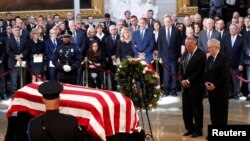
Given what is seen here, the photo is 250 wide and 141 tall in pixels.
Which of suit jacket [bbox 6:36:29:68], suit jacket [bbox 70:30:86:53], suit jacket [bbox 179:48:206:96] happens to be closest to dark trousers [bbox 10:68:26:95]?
suit jacket [bbox 6:36:29:68]

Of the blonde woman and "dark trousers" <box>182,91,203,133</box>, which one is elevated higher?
the blonde woman

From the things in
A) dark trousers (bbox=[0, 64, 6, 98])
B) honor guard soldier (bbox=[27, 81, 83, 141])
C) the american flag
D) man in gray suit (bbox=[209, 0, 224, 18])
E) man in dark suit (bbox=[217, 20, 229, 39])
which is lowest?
dark trousers (bbox=[0, 64, 6, 98])

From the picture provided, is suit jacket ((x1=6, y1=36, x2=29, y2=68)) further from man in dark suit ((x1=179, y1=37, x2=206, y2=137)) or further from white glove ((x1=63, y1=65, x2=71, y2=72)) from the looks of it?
man in dark suit ((x1=179, y1=37, x2=206, y2=137))

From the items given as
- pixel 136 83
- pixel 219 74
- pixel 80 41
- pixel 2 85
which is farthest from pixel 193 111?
pixel 2 85

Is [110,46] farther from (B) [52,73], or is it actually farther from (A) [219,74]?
(A) [219,74]

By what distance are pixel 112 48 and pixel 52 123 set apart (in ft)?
27.4

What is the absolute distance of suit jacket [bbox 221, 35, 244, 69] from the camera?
38.3ft

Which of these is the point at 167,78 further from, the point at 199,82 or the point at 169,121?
the point at 199,82

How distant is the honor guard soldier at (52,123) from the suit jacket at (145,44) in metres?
7.97

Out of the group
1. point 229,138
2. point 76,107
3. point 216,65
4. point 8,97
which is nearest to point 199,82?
point 216,65

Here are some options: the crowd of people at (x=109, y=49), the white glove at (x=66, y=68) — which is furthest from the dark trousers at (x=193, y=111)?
the white glove at (x=66, y=68)

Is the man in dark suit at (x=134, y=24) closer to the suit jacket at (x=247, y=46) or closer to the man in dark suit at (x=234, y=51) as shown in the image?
the man in dark suit at (x=234, y=51)

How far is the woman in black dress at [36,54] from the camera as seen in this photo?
12.3 meters

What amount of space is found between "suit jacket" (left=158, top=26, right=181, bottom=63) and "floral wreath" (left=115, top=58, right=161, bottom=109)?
4112 millimetres
